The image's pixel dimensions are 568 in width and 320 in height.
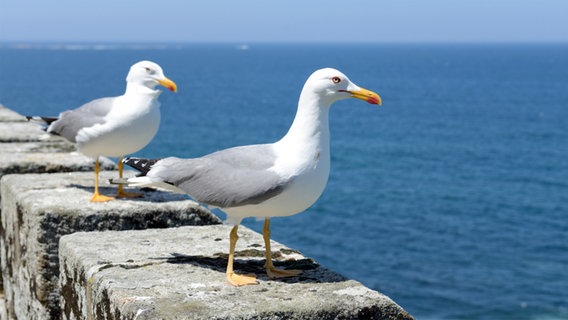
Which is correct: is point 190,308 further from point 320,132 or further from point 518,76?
point 518,76

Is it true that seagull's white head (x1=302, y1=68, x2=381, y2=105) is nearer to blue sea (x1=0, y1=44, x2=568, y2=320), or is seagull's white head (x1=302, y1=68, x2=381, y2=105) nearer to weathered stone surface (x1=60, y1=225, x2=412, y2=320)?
weathered stone surface (x1=60, y1=225, x2=412, y2=320)

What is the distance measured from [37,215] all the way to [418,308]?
827 inches

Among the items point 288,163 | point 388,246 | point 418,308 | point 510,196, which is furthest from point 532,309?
point 288,163

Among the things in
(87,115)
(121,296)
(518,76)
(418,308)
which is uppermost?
(518,76)

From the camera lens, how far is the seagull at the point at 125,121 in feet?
19.0

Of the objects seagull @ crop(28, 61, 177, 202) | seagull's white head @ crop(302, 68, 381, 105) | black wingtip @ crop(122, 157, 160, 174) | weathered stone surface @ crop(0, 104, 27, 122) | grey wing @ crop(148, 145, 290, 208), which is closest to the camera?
grey wing @ crop(148, 145, 290, 208)

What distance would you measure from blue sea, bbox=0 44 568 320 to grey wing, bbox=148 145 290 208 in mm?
20751

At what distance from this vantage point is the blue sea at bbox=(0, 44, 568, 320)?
2739 cm

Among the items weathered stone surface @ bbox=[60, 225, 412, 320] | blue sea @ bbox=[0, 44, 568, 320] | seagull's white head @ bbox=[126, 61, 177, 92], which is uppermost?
seagull's white head @ bbox=[126, 61, 177, 92]

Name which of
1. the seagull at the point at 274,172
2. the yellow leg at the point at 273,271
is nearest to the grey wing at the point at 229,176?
the seagull at the point at 274,172

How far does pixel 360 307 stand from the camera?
3.18 meters

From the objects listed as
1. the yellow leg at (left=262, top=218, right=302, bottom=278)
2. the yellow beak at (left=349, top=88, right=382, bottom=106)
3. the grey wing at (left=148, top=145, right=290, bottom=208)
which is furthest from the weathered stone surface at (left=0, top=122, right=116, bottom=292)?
the yellow beak at (left=349, top=88, right=382, bottom=106)

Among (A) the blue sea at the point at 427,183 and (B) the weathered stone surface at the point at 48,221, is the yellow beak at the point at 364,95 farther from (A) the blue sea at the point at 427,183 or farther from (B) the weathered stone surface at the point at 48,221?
(A) the blue sea at the point at 427,183

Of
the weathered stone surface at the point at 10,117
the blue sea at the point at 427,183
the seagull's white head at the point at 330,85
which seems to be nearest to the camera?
the seagull's white head at the point at 330,85
